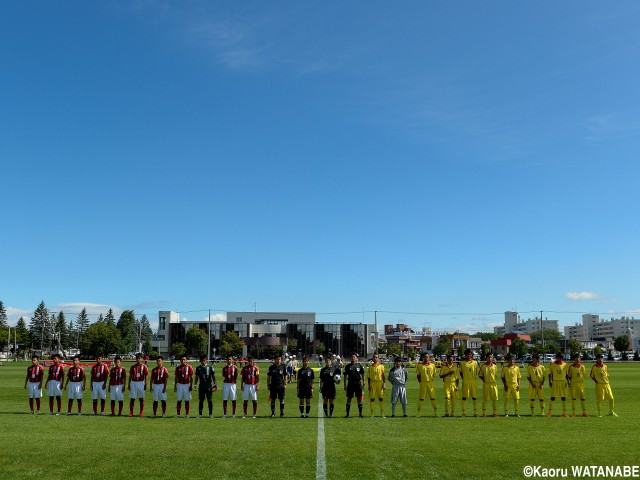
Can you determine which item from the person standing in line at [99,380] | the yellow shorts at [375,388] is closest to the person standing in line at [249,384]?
the yellow shorts at [375,388]

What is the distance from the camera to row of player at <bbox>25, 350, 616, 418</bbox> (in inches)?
810

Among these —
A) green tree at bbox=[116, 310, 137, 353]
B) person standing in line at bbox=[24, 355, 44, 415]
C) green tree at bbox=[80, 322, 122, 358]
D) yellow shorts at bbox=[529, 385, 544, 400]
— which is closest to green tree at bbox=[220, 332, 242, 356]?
green tree at bbox=[80, 322, 122, 358]

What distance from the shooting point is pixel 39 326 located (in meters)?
186

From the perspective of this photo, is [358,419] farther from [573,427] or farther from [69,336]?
[69,336]

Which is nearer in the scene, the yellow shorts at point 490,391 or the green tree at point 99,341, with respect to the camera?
the yellow shorts at point 490,391

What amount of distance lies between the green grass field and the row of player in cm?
103

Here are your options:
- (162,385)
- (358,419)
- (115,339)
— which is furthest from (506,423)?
(115,339)

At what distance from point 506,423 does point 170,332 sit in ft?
487

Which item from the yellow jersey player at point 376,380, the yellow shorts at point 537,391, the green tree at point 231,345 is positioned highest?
the yellow jersey player at point 376,380

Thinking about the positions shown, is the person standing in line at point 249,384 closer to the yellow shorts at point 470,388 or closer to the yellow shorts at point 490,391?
the yellow shorts at point 470,388

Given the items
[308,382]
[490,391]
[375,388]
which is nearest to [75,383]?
[308,382]

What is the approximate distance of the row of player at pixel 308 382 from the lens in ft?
67.5

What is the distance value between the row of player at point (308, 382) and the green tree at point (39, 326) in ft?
560

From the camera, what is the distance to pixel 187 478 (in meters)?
10.2
